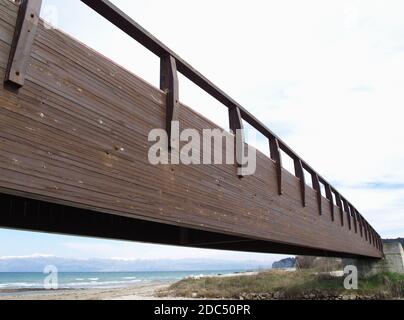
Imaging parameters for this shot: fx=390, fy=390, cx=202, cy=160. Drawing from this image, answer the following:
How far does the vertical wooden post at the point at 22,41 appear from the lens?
332 cm

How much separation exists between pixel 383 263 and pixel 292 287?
337 inches

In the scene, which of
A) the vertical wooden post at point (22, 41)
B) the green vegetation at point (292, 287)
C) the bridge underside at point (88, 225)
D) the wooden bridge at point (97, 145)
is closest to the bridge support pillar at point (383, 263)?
the green vegetation at point (292, 287)

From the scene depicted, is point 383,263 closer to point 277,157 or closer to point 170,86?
point 277,157

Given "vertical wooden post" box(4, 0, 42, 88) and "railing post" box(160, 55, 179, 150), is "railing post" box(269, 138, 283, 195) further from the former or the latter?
"vertical wooden post" box(4, 0, 42, 88)

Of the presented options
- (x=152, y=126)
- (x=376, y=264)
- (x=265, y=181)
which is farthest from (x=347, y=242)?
(x=376, y=264)

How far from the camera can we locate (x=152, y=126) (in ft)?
16.7

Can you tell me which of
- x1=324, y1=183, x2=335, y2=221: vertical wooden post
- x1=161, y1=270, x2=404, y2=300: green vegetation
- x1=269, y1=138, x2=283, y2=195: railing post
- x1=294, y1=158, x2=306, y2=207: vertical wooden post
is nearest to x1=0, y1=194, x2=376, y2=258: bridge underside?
x1=269, y1=138, x2=283, y2=195: railing post

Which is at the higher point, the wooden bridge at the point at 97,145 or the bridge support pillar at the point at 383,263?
the wooden bridge at the point at 97,145

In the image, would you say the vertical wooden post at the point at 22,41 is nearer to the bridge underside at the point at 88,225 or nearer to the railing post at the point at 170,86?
the bridge underside at the point at 88,225

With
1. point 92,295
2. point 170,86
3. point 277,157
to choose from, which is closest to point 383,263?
point 92,295

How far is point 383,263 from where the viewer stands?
35.3 meters

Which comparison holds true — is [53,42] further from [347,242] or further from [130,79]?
[347,242]

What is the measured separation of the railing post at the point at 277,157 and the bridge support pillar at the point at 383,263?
29.9m
